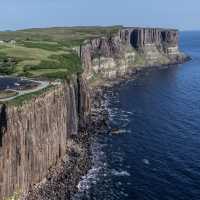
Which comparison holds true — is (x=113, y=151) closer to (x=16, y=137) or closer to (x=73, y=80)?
(x=73, y=80)

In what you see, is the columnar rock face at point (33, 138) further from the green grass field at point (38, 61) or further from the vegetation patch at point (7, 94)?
the green grass field at point (38, 61)

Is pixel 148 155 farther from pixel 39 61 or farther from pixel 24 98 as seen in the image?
pixel 39 61

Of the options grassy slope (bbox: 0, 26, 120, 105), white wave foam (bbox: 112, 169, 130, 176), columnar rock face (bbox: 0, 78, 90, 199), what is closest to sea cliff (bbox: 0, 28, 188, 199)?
columnar rock face (bbox: 0, 78, 90, 199)

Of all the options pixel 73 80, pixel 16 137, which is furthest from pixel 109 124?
pixel 16 137

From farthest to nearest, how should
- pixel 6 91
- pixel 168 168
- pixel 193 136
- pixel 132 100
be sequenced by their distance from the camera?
1. pixel 132 100
2. pixel 193 136
3. pixel 168 168
4. pixel 6 91

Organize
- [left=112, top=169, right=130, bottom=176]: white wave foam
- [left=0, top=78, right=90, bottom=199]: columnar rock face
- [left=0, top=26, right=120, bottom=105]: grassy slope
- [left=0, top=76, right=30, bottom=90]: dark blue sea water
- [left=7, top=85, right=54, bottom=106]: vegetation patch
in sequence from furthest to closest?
[left=0, top=26, right=120, bottom=105]: grassy slope → [left=0, top=76, right=30, bottom=90]: dark blue sea water → [left=112, top=169, right=130, bottom=176]: white wave foam → [left=7, top=85, right=54, bottom=106]: vegetation patch → [left=0, top=78, right=90, bottom=199]: columnar rock face

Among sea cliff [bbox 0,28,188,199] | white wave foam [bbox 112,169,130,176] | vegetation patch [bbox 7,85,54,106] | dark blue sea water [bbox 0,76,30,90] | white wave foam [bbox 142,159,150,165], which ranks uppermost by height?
vegetation patch [bbox 7,85,54,106]

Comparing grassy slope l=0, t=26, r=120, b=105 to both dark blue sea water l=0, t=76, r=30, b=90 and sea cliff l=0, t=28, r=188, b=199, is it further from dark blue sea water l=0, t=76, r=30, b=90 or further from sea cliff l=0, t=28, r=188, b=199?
dark blue sea water l=0, t=76, r=30, b=90

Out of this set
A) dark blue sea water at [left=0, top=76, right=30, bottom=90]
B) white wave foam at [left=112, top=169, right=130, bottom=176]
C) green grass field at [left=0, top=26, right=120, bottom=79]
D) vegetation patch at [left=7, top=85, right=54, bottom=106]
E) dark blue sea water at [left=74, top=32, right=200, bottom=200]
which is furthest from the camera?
green grass field at [left=0, top=26, right=120, bottom=79]
